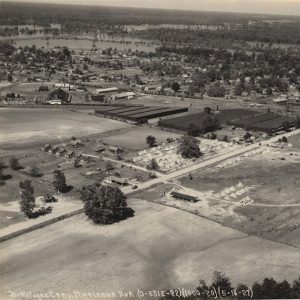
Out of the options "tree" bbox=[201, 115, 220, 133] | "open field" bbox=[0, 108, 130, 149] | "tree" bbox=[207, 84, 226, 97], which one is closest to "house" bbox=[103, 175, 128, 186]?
"open field" bbox=[0, 108, 130, 149]

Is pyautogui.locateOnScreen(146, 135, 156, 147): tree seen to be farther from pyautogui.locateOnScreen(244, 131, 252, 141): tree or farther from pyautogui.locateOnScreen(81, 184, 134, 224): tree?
pyautogui.locateOnScreen(81, 184, 134, 224): tree

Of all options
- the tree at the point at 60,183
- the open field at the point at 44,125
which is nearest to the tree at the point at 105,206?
the tree at the point at 60,183

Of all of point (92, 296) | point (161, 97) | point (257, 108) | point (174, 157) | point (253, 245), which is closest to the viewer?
point (92, 296)

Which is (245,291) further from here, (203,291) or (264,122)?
(264,122)

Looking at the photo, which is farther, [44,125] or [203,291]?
[44,125]

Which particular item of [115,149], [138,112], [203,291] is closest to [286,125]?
[138,112]

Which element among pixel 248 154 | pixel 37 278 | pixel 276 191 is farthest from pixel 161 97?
pixel 37 278

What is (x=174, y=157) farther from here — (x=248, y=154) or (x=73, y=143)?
(x=73, y=143)

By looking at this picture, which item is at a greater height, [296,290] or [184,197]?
[296,290]
